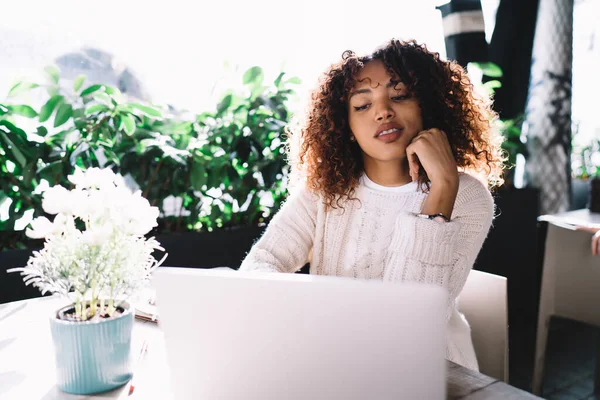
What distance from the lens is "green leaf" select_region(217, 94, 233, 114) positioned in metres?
1.87

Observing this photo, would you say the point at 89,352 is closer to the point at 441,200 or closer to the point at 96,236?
the point at 96,236

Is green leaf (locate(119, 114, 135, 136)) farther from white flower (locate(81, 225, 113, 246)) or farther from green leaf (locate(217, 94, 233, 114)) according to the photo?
white flower (locate(81, 225, 113, 246))

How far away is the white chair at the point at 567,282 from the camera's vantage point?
70.7 inches

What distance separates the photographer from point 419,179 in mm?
1386

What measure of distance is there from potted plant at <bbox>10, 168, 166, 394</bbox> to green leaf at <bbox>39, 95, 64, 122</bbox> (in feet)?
3.11

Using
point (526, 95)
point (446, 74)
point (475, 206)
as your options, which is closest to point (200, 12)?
point (446, 74)

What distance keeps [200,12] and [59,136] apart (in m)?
1.10

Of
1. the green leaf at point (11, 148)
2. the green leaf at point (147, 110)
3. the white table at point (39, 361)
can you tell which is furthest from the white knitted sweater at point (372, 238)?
the green leaf at point (11, 148)

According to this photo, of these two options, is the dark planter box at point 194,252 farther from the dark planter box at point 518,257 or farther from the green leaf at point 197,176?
the dark planter box at point 518,257

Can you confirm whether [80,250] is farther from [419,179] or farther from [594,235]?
[594,235]

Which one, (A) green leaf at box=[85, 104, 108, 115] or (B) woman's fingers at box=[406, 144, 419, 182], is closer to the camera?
(B) woman's fingers at box=[406, 144, 419, 182]

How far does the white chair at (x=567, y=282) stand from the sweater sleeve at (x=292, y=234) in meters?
1.04

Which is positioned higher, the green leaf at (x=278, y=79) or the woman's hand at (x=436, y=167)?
the green leaf at (x=278, y=79)

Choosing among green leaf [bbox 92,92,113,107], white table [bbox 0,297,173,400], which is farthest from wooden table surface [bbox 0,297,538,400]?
green leaf [bbox 92,92,113,107]
